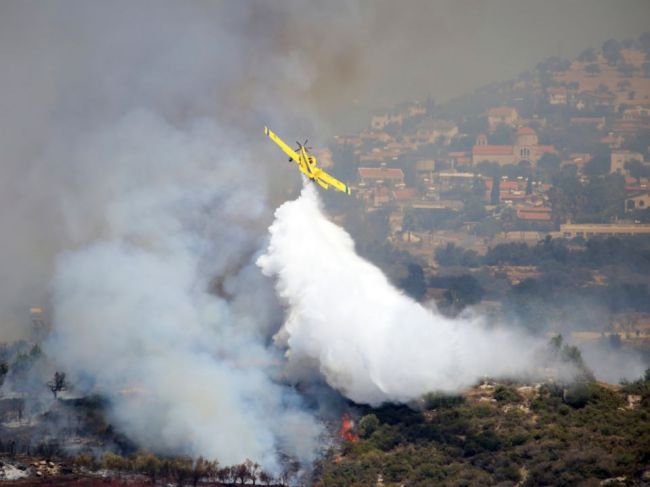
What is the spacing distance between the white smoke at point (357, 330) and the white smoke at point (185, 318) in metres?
2.55

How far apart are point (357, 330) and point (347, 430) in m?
4.22

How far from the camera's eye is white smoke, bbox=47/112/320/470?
66312mm

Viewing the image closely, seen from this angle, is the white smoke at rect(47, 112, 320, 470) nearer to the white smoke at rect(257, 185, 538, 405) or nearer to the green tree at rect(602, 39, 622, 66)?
the white smoke at rect(257, 185, 538, 405)

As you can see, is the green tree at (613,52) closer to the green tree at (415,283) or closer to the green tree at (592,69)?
the green tree at (592,69)

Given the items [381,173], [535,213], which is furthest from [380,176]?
[535,213]

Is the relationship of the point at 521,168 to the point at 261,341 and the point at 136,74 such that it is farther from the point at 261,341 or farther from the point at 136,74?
the point at 261,341

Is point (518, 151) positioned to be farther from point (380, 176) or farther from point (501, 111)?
point (380, 176)

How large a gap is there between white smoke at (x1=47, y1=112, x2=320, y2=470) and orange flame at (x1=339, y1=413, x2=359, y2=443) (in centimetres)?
112

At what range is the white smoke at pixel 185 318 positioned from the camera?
66312 mm

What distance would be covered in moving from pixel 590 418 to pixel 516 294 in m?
49.6

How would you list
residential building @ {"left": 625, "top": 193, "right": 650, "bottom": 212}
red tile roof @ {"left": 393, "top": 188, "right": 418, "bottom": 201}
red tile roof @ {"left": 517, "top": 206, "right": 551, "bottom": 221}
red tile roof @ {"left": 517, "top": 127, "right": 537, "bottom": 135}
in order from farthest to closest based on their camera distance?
red tile roof @ {"left": 517, "top": 127, "right": 537, "bottom": 135}
red tile roof @ {"left": 393, "top": 188, "right": 418, "bottom": 201}
red tile roof @ {"left": 517, "top": 206, "right": 551, "bottom": 221}
residential building @ {"left": 625, "top": 193, "right": 650, "bottom": 212}

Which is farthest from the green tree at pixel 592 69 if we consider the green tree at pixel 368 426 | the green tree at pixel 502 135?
the green tree at pixel 368 426

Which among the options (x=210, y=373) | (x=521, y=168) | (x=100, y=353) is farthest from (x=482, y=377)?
(x=521, y=168)

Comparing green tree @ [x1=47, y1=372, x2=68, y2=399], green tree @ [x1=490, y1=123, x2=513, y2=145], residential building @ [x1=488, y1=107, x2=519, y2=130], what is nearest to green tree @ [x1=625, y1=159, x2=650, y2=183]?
green tree @ [x1=490, y1=123, x2=513, y2=145]
